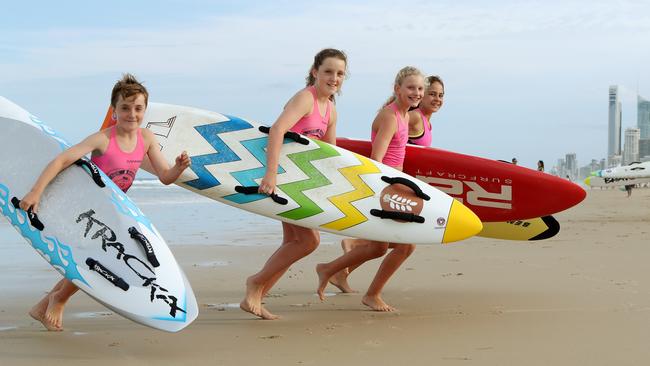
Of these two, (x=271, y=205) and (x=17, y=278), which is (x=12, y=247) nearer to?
(x=17, y=278)

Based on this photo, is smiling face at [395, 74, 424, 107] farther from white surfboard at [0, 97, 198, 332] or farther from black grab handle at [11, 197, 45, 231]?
black grab handle at [11, 197, 45, 231]

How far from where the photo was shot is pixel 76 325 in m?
4.01

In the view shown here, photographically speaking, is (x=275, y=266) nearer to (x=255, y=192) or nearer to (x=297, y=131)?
(x=255, y=192)

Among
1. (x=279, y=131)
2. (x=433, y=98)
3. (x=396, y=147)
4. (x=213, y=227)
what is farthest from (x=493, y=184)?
(x=213, y=227)

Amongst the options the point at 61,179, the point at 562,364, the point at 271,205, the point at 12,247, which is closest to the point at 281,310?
the point at 271,205

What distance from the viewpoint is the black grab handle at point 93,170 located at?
3.75 m

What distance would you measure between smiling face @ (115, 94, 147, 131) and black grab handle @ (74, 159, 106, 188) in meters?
0.23

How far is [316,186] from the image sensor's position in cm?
452

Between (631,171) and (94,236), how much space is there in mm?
17686

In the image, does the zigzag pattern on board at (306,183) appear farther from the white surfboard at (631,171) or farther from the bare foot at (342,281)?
the white surfboard at (631,171)

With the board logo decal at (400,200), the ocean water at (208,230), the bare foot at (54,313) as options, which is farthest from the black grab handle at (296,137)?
the ocean water at (208,230)

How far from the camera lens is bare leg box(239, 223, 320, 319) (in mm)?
4223

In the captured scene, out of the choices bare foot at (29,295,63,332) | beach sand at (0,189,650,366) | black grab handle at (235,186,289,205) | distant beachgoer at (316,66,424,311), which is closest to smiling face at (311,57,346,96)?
distant beachgoer at (316,66,424,311)

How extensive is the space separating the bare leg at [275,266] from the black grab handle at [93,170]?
98cm
